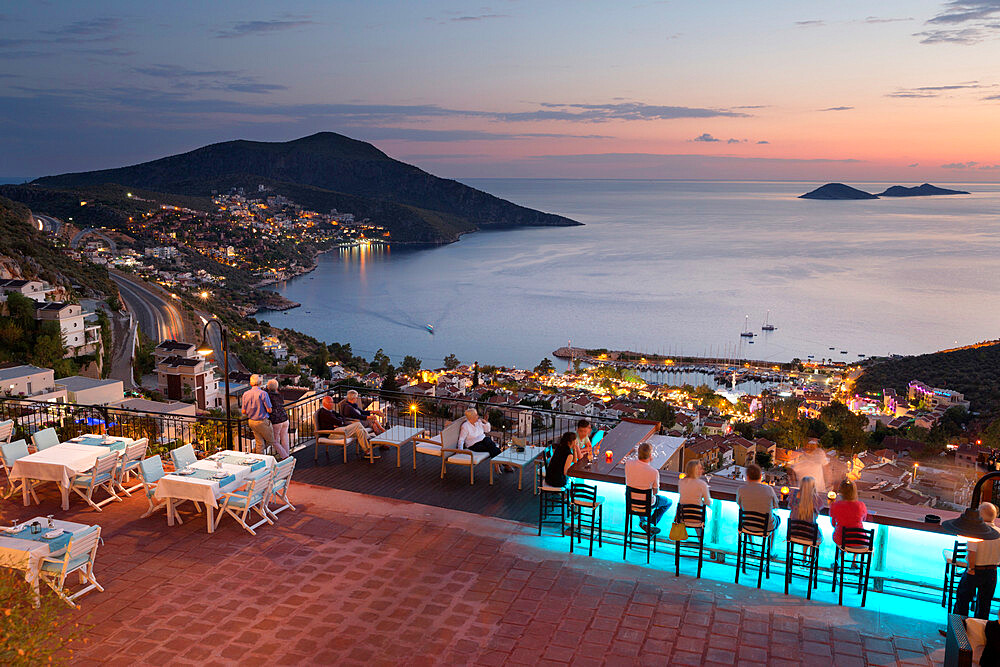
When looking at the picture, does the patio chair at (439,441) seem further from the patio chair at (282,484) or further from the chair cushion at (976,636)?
the chair cushion at (976,636)

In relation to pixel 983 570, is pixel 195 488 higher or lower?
lower

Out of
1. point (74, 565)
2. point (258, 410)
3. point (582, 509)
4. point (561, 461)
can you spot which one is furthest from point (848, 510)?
point (258, 410)

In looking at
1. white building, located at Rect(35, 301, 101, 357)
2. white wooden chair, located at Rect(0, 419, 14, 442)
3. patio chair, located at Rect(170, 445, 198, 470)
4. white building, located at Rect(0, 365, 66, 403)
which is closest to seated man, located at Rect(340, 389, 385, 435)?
patio chair, located at Rect(170, 445, 198, 470)

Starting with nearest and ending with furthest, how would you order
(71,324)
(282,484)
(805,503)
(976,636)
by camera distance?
1. (976,636)
2. (805,503)
3. (282,484)
4. (71,324)

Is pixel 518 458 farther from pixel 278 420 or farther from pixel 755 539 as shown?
pixel 278 420

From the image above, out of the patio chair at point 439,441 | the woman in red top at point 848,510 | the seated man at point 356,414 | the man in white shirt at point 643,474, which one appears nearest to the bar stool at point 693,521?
the man in white shirt at point 643,474

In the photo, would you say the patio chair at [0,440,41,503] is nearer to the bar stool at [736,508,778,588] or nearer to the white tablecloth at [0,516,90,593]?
the white tablecloth at [0,516,90,593]

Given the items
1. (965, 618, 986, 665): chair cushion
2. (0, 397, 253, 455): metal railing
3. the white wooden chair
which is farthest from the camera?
(0, 397, 253, 455): metal railing
